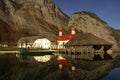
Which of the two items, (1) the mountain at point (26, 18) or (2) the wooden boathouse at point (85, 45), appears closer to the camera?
(2) the wooden boathouse at point (85, 45)

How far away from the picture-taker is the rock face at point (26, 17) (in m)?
166

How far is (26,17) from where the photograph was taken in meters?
179

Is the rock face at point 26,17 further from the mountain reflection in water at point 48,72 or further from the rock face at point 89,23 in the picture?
the mountain reflection in water at point 48,72

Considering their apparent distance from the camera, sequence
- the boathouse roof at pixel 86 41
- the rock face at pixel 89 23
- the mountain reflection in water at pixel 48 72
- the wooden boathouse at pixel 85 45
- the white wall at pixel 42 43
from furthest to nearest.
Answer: the rock face at pixel 89 23 < the white wall at pixel 42 43 < the boathouse roof at pixel 86 41 < the wooden boathouse at pixel 85 45 < the mountain reflection in water at pixel 48 72

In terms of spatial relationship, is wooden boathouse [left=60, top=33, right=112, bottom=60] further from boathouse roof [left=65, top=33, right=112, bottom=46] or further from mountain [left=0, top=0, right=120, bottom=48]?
mountain [left=0, top=0, right=120, bottom=48]

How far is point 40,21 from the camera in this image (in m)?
188

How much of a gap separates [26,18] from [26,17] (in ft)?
4.97

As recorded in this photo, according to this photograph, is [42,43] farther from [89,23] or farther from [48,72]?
[89,23]

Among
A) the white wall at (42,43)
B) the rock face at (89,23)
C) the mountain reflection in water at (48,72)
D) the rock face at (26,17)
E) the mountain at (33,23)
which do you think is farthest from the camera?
the rock face at (89,23)

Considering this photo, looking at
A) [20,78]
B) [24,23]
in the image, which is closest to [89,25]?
[24,23]

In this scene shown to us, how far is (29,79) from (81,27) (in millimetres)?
171508

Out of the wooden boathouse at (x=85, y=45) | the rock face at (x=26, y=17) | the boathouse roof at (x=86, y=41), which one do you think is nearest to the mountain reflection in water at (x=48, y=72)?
the wooden boathouse at (x=85, y=45)

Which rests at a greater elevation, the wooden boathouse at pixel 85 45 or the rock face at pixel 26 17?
the rock face at pixel 26 17

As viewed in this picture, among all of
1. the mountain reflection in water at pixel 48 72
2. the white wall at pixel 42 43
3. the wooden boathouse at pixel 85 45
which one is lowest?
the mountain reflection in water at pixel 48 72
